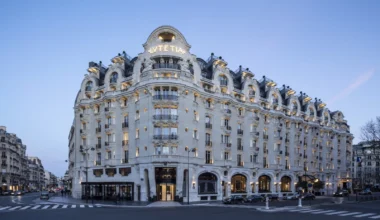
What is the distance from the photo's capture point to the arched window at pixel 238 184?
6372cm

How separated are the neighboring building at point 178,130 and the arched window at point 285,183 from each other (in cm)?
23

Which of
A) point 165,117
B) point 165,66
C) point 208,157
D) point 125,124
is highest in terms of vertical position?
point 165,66

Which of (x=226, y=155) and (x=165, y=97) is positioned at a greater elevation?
(x=165, y=97)

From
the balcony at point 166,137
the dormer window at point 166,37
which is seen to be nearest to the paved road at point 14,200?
the balcony at point 166,137

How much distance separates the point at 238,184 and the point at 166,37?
3108cm

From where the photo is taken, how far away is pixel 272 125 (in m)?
73.5

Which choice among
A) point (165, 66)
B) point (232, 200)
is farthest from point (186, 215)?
point (165, 66)

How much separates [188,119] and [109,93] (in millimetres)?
16269

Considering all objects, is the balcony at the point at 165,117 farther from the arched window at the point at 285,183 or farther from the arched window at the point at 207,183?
the arched window at the point at 285,183

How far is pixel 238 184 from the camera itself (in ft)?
212

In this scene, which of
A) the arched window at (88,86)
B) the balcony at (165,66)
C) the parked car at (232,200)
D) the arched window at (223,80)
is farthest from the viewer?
the arched window at (88,86)

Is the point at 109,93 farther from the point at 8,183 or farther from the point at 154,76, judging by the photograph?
the point at 8,183

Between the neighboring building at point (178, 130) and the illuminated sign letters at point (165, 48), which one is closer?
the neighboring building at point (178, 130)

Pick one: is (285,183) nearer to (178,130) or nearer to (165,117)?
(178,130)
